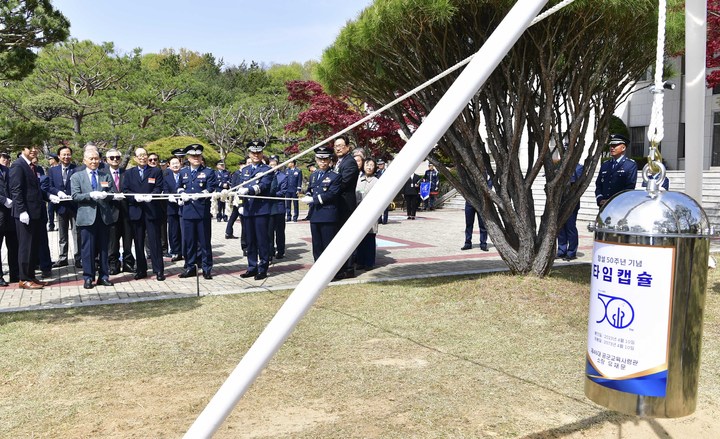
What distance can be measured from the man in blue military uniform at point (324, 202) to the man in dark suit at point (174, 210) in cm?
249

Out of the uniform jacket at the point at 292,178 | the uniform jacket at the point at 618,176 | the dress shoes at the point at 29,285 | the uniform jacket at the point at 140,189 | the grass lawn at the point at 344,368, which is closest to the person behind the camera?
the grass lawn at the point at 344,368

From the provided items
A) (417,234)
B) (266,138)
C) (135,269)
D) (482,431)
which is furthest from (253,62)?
(482,431)

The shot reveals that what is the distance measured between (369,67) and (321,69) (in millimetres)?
846

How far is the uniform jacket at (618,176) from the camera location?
930 cm

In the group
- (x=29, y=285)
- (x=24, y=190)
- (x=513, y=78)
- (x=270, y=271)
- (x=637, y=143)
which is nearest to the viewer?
(x=513, y=78)

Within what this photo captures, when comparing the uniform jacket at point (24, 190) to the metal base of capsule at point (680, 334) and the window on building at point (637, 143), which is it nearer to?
the metal base of capsule at point (680, 334)

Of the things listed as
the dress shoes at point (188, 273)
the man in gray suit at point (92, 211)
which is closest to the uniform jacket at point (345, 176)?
the dress shoes at point (188, 273)

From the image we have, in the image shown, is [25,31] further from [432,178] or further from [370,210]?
[432,178]

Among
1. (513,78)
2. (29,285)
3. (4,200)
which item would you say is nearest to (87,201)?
(4,200)

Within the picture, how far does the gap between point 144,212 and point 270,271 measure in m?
2.29

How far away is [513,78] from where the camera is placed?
7.55m

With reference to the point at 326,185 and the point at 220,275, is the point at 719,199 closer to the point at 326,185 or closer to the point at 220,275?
the point at 326,185

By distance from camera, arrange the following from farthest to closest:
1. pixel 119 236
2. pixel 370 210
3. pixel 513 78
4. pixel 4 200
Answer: pixel 119 236, pixel 4 200, pixel 513 78, pixel 370 210

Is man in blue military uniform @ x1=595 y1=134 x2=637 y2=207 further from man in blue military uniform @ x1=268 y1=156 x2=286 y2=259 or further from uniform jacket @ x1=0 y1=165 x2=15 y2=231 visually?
uniform jacket @ x1=0 y1=165 x2=15 y2=231
